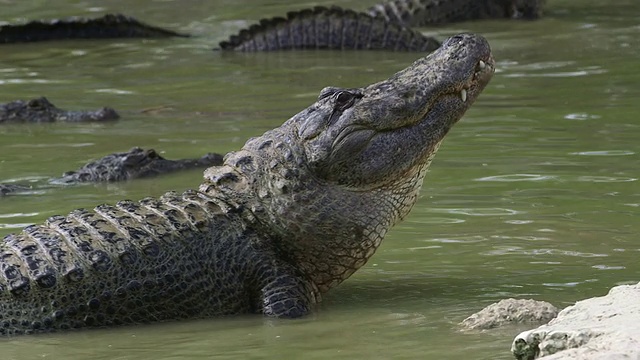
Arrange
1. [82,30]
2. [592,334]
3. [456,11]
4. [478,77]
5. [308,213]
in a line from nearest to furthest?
[592,334] → [308,213] → [478,77] → [82,30] → [456,11]

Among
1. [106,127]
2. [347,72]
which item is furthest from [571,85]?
[106,127]

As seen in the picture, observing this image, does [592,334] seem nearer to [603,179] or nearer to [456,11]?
[603,179]

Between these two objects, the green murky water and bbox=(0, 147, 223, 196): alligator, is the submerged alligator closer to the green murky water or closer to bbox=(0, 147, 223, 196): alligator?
the green murky water

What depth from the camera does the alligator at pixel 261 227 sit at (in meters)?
5.57

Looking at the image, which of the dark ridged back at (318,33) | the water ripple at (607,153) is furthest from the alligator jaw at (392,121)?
the dark ridged back at (318,33)

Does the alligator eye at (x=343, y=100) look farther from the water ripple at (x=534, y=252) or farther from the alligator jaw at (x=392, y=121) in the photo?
the water ripple at (x=534, y=252)

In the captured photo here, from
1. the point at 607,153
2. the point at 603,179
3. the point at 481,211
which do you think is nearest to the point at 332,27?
the point at 607,153

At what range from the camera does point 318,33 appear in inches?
624

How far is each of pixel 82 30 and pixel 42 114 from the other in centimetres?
540

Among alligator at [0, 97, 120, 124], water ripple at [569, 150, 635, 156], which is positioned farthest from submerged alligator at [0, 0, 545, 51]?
water ripple at [569, 150, 635, 156]

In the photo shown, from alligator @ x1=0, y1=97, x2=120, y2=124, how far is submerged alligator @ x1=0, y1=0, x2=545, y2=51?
4.09 m

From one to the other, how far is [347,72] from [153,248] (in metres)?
8.36

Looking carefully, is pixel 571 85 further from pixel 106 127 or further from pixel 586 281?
pixel 586 281

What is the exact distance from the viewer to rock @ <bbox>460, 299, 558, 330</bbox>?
4.89m
